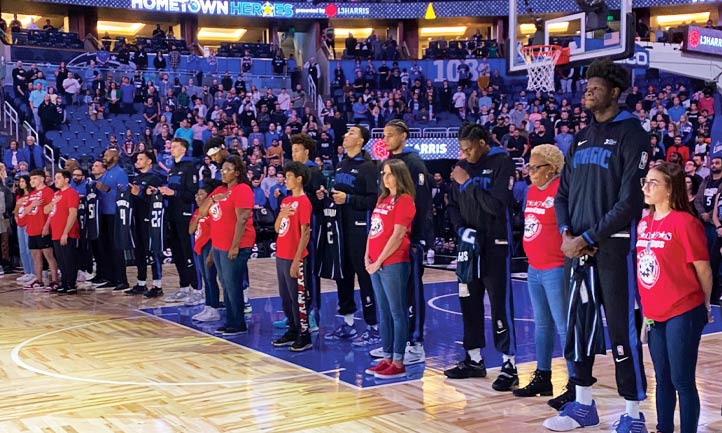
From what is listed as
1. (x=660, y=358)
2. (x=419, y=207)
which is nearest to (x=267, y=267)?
(x=419, y=207)

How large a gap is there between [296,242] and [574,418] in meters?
2.98

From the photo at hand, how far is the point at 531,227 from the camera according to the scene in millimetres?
5359

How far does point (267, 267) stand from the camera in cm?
A: 1415

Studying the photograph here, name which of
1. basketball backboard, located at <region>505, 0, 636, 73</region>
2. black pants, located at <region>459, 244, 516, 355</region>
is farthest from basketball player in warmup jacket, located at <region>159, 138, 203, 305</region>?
basketball backboard, located at <region>505, 0, 636, 73</region>

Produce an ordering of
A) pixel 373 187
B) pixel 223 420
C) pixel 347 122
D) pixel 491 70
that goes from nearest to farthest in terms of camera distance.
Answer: pixel 223 420 → pixel 373 187 → pixel 347 122 → pixel 491 70

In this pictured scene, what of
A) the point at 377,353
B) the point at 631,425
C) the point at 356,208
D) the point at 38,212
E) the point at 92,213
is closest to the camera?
the point at 631,425

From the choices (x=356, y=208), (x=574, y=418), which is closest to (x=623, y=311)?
(x=574, y=418)

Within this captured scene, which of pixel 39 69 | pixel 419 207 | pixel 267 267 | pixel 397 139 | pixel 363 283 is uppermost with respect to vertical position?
pixel 39 69

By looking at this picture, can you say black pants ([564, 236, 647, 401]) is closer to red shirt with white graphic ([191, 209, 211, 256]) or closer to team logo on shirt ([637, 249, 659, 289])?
team logo on shirt ([637, 249, 659, 289])

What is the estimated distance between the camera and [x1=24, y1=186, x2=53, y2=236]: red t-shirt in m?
11.0

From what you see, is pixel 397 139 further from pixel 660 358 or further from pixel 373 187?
pixel 660 358

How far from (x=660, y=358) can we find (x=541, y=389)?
4.63 feet

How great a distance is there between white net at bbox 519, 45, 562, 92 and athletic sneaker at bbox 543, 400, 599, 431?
33.7ft

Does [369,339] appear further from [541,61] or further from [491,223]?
[541,61]
